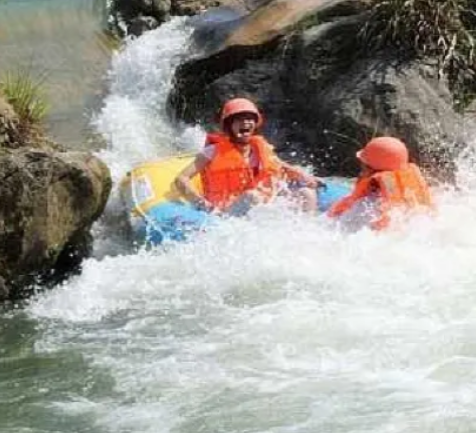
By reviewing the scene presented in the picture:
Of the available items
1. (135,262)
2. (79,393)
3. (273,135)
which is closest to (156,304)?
(135,262)

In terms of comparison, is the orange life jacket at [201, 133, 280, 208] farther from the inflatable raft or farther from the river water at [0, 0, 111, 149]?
the river water at [0, 0, 111, 149]

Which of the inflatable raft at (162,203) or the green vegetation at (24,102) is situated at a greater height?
the green vegetation at (24,102)

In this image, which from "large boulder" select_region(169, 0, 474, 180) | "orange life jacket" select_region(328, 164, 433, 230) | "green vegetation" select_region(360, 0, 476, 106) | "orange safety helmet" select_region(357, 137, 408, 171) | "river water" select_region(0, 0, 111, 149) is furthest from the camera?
"river water" select_region(0, 0, 111, 149)

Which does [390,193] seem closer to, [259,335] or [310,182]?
[310,182]

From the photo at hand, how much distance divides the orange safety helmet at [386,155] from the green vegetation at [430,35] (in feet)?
6.87

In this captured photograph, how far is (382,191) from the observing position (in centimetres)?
693

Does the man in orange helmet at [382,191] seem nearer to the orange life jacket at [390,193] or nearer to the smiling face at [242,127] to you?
the orange life jacket at [390,193]

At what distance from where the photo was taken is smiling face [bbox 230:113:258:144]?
757 cm

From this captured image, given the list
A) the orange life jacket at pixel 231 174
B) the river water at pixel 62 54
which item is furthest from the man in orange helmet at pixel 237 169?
the river water at pixel 62 54

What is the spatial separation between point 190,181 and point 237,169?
14.1 inches

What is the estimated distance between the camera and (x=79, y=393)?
16.4 feet

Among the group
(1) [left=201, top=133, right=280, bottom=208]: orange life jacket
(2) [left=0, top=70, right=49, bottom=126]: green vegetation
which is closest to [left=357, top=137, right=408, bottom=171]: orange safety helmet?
(1) [left=201, top=133, right=280, bottom=208]: orange life jacket

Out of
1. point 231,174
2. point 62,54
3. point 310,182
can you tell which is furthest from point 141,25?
point 310,182

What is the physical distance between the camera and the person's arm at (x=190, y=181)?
24.3ft
